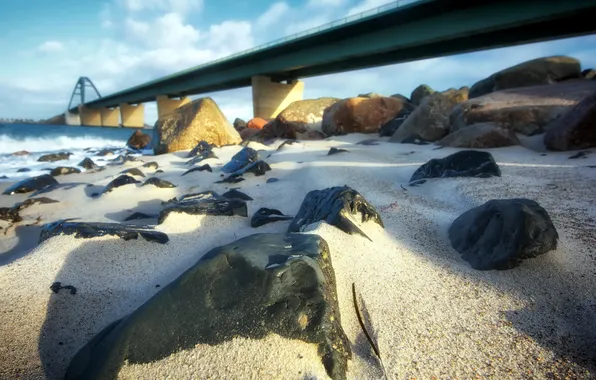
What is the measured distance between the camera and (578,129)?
4.07 m

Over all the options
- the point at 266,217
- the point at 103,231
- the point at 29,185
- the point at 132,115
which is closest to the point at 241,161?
the point at 266,217

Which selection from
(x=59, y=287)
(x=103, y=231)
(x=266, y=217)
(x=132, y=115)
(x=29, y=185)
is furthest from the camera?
(x=132, y=115)

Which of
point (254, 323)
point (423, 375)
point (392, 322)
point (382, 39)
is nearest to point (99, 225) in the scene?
point (254, 323)

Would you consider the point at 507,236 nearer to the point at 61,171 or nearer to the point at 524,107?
the point at 524,107

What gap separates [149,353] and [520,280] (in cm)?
169

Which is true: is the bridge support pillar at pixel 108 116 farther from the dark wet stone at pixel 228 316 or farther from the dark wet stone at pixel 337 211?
the dark wet stone at pixel 228 316

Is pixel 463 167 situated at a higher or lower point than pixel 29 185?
higher

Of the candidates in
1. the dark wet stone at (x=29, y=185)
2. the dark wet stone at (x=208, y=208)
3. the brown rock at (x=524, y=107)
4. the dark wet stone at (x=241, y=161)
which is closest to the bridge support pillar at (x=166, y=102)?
the dark wet stone at (x=29, y=185)

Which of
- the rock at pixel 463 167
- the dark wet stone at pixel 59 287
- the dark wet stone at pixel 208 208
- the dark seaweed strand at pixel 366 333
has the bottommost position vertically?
the dark seaweed strand at pixel 366 333

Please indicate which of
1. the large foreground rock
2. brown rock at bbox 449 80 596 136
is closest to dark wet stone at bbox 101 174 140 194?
the large foreground rock

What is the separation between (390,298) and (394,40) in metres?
13.7

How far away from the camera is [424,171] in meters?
3.38

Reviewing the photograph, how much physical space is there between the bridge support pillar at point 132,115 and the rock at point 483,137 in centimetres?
4669

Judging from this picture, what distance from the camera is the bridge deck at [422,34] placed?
9.47m
